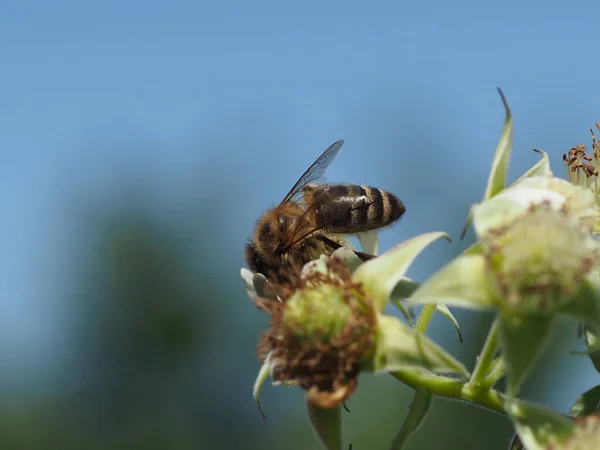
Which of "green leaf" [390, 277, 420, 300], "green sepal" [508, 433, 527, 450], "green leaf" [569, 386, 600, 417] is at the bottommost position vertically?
"green sepal" [508, 433, 527, 450]

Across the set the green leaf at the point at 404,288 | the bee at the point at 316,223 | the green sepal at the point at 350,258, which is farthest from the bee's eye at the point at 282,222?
the green leaf at the point at 404,288

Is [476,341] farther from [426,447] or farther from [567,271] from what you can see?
[567,271]

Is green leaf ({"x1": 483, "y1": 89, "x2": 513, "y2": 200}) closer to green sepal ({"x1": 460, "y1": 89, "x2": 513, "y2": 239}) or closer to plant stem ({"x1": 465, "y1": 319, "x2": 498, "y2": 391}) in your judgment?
green sepal ({"x1": 460, "y1": 89, "x2": 513, "y2": 239})

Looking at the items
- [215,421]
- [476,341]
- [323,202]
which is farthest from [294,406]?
[323,202]

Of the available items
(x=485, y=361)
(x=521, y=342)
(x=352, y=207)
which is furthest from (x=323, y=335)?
(x=352, y=207)

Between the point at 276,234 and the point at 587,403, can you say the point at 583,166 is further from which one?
the point at 276,234

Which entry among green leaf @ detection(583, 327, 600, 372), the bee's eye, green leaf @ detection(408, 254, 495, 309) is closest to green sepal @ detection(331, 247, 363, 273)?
the bee's eye
